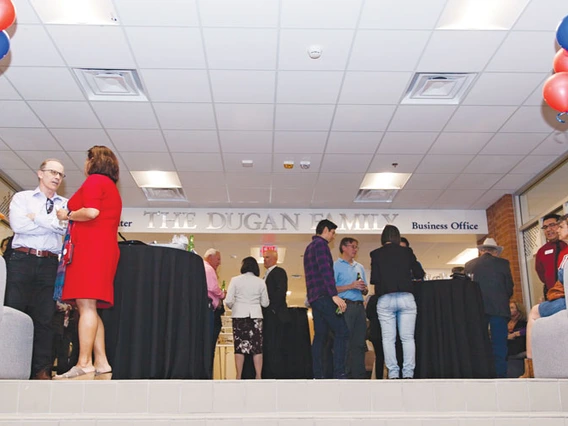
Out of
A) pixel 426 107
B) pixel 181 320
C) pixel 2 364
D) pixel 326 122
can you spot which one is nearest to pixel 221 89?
pixel 326 122

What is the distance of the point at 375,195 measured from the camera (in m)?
9.54

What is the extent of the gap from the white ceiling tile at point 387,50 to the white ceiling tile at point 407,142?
150cm

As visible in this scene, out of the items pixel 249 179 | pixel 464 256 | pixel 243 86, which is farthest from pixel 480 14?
pixel 464 256

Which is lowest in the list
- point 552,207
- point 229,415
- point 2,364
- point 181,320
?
point 229,415

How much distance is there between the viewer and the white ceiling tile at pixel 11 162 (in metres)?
7.78

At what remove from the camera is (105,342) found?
3803mm

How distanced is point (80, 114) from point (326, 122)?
2.70m

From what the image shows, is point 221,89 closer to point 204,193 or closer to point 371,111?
point 371,111

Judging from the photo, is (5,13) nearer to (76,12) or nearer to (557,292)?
(76,12)

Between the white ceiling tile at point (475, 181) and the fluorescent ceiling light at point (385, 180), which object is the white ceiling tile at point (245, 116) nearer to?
the fluorescent ceiling light at point (385, 180)

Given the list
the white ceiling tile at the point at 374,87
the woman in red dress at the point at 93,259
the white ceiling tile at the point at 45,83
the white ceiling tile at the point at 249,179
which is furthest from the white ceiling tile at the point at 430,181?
the woman in red dress at the point at 93,259

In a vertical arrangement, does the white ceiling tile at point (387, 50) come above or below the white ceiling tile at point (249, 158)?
above

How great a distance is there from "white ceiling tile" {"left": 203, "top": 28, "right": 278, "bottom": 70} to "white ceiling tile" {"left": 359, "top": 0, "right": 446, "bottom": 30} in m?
0.82

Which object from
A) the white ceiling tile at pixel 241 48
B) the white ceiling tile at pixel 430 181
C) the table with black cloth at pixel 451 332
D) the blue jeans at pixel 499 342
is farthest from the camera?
the white ceiling tile at pixel 430 181
